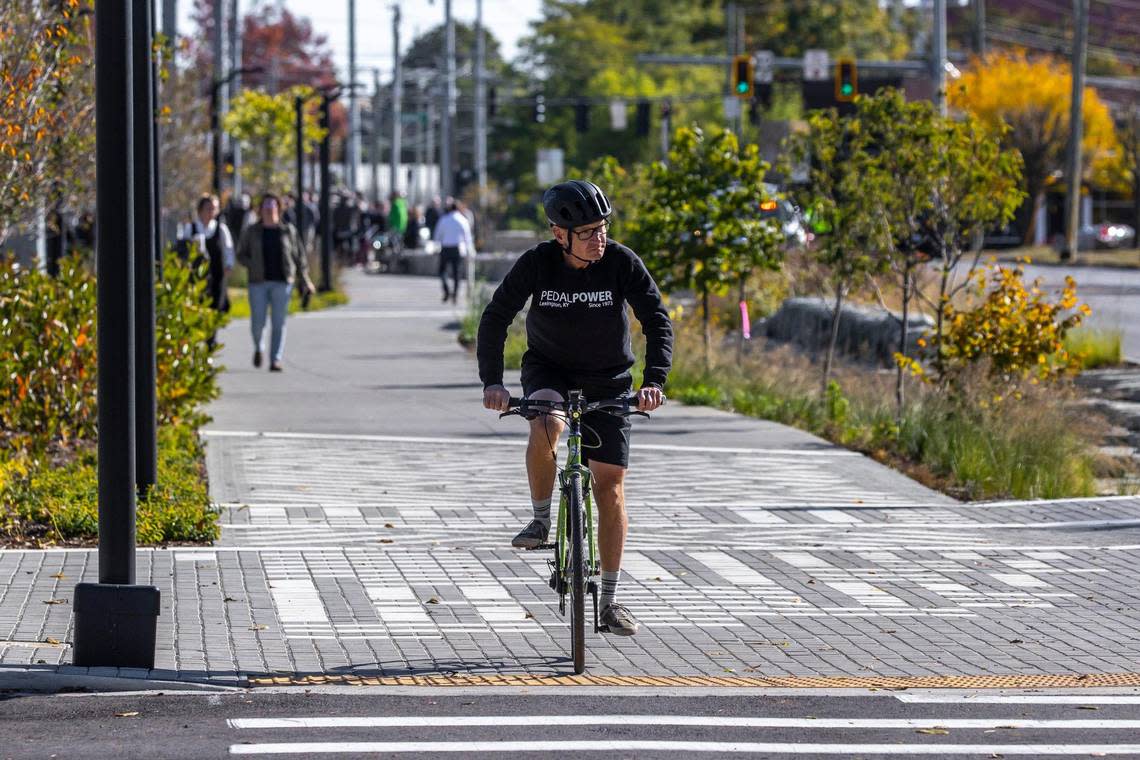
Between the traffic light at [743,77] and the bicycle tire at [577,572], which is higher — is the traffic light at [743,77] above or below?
above

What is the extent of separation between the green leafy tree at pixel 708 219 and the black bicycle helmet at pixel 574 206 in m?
11.3

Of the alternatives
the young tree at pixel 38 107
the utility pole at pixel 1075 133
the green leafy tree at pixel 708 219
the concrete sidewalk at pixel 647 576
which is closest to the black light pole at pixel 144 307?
the concrete sidewalk at pixel 647 576

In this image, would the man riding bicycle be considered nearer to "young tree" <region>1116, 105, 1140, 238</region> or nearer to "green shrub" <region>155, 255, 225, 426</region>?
"green shrub" <region>155, 255, 225, 426</region>

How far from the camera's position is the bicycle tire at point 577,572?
7.13m

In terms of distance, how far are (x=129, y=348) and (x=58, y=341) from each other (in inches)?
213

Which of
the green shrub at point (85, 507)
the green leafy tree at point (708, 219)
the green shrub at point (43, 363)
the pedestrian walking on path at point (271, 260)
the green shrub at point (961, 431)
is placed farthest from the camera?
the pedestrian walking on path at point (271, 260)

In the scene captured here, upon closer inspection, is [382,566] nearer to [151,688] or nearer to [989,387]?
[151,688]

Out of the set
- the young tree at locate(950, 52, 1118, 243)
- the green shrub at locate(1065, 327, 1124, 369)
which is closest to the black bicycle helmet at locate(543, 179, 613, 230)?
the green shrub at locate(1065, 327, 1124, 369)

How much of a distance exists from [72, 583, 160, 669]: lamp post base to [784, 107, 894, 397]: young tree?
9.52 meters

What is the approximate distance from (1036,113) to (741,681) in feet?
194

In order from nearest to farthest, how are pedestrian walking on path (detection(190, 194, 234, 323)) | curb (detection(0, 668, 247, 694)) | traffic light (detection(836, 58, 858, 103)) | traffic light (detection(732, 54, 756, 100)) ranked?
curb (detection(0, 668, 247, 694))
pedestrian walking on path (detection(190, 194, 234, 323))
traffic light (detection(836, 58, 858, 103))
traffic light (detection(732, 54, 756, 100))

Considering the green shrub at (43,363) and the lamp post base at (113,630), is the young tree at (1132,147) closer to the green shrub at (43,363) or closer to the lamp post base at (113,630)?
the green shrub at (43,363)

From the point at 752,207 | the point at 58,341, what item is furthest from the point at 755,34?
the point at 58,341

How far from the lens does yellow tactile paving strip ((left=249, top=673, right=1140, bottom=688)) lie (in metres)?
7.15
